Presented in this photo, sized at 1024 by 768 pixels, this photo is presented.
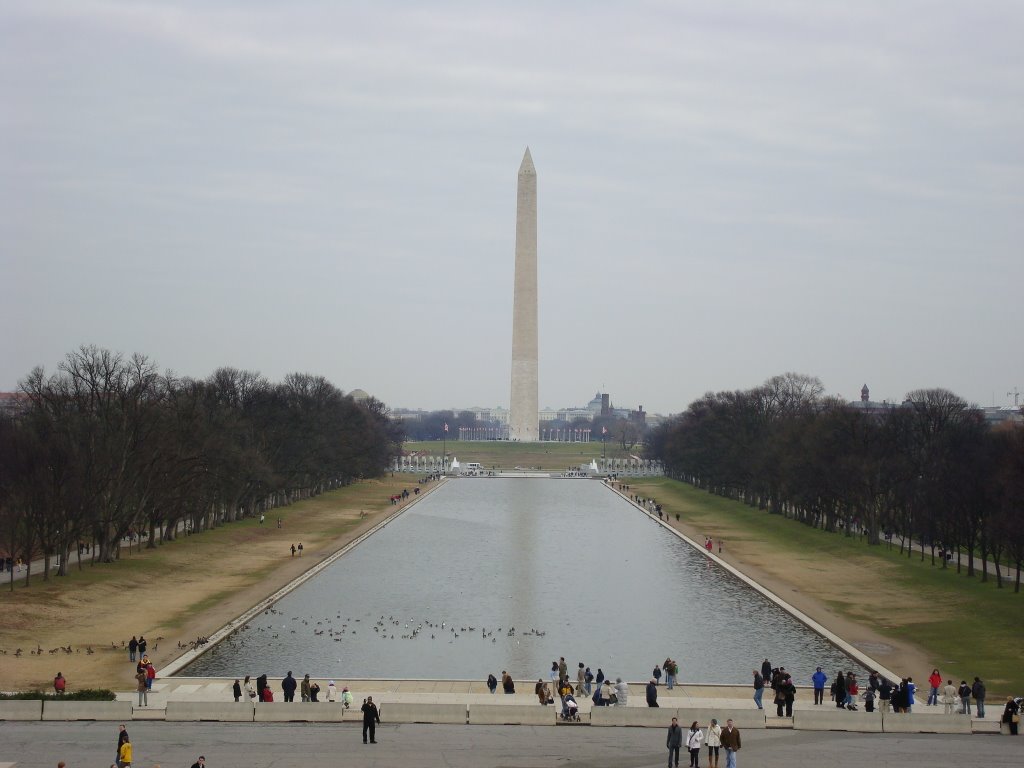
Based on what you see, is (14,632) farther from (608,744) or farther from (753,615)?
(753,615)

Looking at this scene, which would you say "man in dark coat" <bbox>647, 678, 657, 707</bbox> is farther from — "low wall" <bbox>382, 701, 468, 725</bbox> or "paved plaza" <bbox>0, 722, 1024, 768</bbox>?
"low wall" <bbox>382, 701, 468, 725</bbox>

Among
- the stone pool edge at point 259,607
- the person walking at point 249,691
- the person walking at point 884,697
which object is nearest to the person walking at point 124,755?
the person walking at point 249,691

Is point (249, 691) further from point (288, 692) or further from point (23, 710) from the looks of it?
point (23, 710)

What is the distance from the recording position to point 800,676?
110 ft

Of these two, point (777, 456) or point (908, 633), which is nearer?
point (908, 633)

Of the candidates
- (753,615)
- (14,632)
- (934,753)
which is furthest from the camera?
(753,615)

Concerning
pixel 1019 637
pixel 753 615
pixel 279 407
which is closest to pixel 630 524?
pixel 279 407

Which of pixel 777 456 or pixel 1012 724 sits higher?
pixel 777 456

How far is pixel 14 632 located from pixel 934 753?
27.1m

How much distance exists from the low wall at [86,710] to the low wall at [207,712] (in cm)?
105

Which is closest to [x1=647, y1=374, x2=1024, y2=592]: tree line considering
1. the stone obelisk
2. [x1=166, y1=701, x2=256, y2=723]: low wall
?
[x1=166, y1=701, x2=256, y2=723]: low wall

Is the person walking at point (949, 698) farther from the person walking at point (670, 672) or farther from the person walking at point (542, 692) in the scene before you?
the person walking at point (542, 692)

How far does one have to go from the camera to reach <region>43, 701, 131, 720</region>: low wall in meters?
26.6

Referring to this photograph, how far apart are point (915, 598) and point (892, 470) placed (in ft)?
62.0
